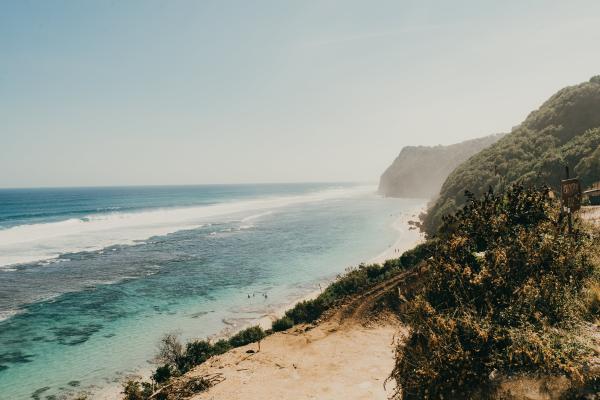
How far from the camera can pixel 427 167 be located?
486 ft

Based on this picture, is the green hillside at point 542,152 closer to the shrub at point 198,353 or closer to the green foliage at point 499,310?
the green foliage at point 499,310

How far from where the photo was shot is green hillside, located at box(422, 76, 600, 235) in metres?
38.8

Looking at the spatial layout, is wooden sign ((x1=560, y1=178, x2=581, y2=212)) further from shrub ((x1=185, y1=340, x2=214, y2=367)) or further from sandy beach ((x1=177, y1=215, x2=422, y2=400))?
shrub ((x1=185, y1=340, x2=214, y2=367))

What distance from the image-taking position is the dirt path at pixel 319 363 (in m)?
12.6

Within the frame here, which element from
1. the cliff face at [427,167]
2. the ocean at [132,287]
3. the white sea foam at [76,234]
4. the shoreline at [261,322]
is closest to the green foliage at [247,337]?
the shoreline at [261,322]

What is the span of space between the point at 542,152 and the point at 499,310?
4761 cm

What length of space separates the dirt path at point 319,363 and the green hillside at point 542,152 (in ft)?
97.4

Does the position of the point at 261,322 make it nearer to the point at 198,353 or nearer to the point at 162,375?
the point at 198,353

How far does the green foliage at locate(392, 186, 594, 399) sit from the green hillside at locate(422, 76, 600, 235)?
1291 inches

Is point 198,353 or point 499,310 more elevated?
point 499,310

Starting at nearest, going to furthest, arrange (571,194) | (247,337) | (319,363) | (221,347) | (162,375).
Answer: (571,194) < (319,363) < (162,375) < (221,347) < (247,337)

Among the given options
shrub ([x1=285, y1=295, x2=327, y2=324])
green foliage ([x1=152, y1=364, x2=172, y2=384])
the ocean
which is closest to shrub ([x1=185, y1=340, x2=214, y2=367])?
green foliage ([x1=152, y1=364, x2=172, y2=384])

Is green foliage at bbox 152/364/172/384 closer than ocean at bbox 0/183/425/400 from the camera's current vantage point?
Yes

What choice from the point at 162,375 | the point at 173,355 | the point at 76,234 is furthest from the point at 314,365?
the point at 76,234
